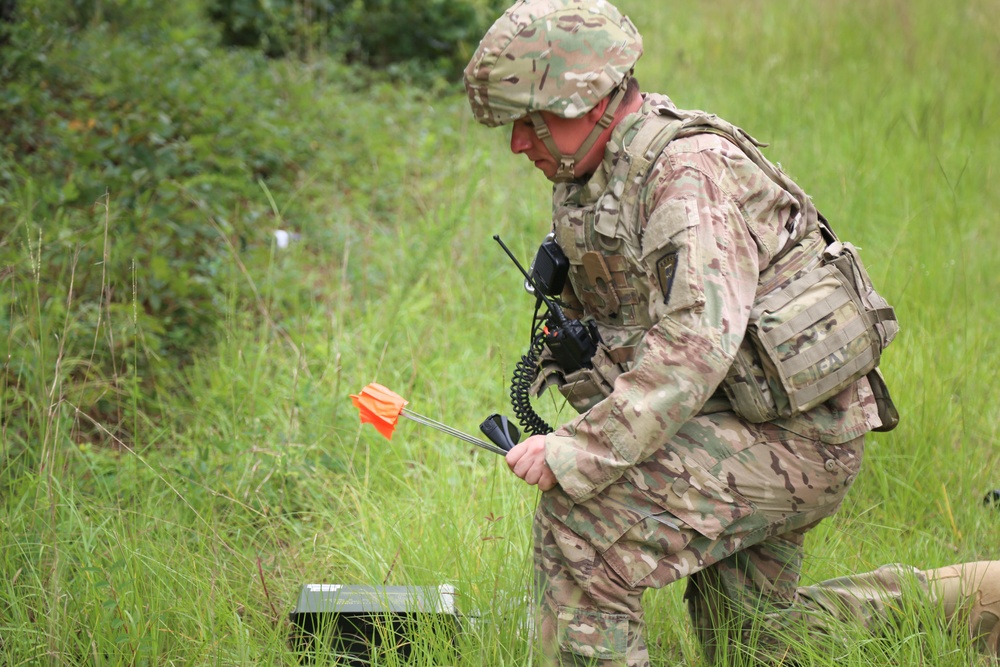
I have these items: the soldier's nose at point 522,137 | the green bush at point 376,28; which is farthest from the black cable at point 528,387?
the green bush at point 376,28

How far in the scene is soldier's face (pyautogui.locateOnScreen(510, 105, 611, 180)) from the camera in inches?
85.5

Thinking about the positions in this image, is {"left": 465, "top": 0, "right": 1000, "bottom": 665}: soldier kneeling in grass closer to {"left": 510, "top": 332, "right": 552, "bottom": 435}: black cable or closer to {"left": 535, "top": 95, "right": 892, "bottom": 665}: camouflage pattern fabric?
{"left": 535, "top": 95, "right": 892, "bottom": 665}: camouflage pattern fabric

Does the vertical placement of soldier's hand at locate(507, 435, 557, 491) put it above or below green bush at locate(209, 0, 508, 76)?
above

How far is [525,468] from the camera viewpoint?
205 cm

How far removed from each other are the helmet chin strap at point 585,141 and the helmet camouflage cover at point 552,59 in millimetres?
45

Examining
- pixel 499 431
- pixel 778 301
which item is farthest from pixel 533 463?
pixel 778 301

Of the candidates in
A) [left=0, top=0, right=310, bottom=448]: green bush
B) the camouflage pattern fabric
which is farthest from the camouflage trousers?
[left=0, top=0, right=310, bottom=448]: green bush

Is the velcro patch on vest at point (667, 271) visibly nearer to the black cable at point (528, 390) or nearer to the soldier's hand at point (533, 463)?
the soldier's hand at point (533, 463)

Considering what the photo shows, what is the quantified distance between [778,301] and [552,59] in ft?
2.35

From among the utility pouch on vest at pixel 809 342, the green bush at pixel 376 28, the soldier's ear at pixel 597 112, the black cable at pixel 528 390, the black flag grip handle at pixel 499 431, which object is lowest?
the green bush at pixel 376 28

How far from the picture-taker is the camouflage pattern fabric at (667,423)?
1.91 metres

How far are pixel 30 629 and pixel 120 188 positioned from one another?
293 cm

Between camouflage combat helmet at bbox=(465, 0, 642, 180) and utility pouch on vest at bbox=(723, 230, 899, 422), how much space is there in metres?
0.60

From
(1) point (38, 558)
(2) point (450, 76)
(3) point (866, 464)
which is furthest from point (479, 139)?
(1) point (38, 558)
